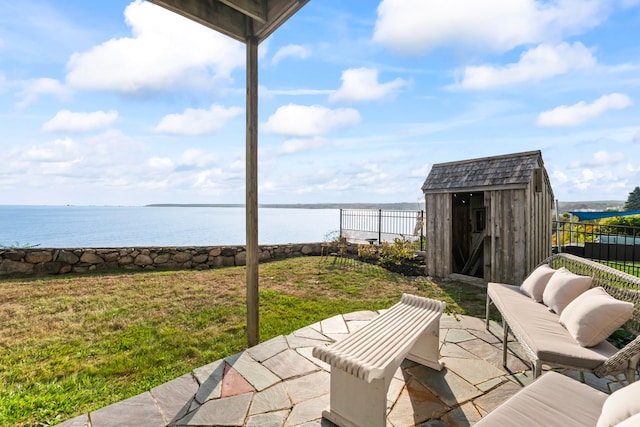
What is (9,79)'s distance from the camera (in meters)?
5.95

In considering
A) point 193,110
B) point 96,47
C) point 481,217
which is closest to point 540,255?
point 481,217

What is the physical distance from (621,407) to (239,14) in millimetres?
4001

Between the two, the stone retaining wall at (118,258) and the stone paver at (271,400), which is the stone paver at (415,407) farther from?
the stone retaining wall at (118,258)

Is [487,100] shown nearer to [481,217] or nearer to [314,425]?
[481,217]

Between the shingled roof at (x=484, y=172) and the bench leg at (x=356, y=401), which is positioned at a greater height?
the shingled roof at (x=484, y=172)

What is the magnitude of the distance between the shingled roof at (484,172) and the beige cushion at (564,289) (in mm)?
2799

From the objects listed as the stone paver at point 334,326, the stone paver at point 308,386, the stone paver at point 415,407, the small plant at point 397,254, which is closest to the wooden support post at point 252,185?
the stone paver at point 334,326

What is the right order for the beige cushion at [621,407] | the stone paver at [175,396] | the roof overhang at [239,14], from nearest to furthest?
1. the beige cushion at [621,407]
2. the stone paver at [175,396]
3. the roof overhang at [239,14]

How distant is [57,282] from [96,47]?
466 centimetres

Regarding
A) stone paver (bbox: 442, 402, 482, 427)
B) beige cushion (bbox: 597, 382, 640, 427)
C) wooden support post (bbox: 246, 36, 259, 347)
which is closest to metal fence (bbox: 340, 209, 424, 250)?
wooden support post (bbox: 246, 36, 259, 347)

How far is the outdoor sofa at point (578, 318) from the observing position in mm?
1929

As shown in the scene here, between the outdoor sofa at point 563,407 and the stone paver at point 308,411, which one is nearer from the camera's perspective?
the outdoor sofa at point 563,407

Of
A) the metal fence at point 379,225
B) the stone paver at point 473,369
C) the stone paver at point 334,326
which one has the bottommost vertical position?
the stone paver at point 473,369

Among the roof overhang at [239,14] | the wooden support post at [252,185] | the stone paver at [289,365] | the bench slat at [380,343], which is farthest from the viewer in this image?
the wooden support post at [252,185]
